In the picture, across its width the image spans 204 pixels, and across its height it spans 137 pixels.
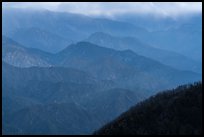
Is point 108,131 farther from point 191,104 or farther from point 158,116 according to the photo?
point 191,104

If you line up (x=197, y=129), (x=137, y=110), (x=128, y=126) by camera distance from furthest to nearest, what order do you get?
(x=137, y=110), (x=128, y=126), (x=197, y=129)

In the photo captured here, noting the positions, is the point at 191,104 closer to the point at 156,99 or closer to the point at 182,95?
the point at 182,95

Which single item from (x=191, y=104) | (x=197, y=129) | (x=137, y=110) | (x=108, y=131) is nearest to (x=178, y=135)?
(x=197, y=129)

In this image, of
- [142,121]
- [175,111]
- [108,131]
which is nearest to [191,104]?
[175,111]

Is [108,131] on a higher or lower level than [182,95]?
lower

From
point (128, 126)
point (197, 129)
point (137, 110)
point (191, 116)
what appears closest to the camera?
point (197, 129)

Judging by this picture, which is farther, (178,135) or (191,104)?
(191,104)
